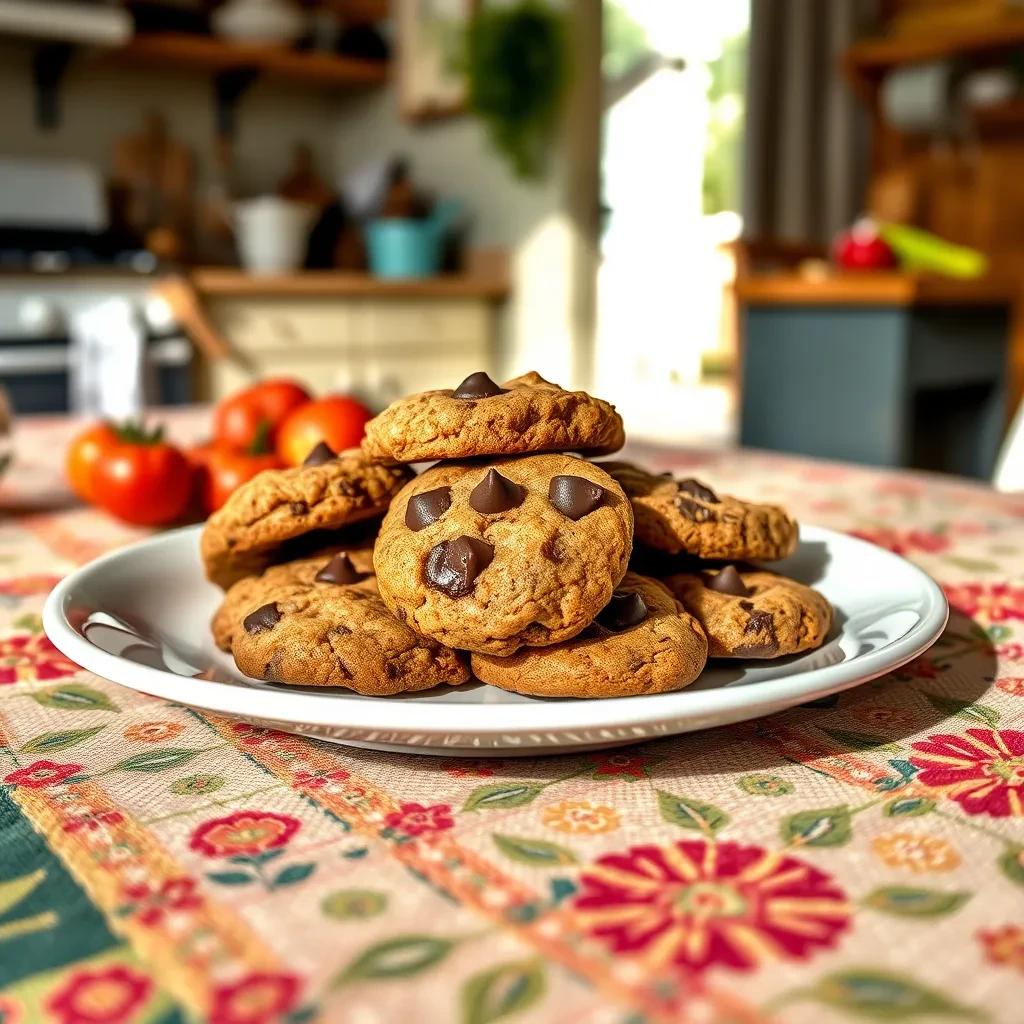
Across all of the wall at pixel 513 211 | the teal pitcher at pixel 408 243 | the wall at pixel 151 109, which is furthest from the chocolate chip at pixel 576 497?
the wall at pixel 151 109

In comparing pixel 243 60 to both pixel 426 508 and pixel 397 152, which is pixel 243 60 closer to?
pixel 397 152

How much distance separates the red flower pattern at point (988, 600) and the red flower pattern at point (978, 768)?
250 millimetres

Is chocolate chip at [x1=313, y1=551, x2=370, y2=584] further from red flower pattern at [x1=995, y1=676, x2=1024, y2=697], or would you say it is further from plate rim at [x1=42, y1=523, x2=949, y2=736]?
red flower pattern at [x1=995, y1=676, x2=1024, y2=697]

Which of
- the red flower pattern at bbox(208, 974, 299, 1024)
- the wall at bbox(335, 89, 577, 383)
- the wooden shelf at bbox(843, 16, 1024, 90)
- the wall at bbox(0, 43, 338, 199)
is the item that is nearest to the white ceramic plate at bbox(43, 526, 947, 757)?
the red flower pattern at bbox(208, 974, 299, 1024)

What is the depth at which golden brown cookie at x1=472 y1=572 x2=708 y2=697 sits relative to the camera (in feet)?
1.62

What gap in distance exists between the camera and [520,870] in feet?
1.37

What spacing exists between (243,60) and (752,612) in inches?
159

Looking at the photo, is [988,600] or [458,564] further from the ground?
[458,564]

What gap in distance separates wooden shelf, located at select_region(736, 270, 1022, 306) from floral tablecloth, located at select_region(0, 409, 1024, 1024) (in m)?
2.21

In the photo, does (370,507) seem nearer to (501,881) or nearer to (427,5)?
(501,881)

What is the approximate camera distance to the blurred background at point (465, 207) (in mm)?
2984

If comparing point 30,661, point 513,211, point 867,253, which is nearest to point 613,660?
point 30,661

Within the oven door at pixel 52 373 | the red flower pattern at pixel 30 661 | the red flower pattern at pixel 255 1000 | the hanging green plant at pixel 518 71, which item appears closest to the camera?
the red flower pattern at pixel 255 1000

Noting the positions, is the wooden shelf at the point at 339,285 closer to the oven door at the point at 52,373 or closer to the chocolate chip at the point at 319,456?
the oven door at the point at 52,373
